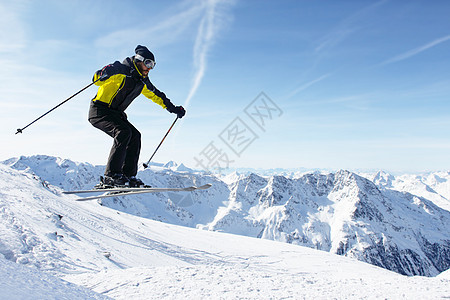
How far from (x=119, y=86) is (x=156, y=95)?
145cm

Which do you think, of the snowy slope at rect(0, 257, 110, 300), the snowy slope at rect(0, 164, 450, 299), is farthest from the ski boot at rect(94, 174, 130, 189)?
the snowy slope at rect(0, 257, 110, 300)

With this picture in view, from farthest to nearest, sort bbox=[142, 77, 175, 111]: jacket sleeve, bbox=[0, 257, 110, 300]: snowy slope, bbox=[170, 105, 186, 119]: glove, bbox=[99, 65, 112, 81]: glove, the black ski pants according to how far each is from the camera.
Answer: bbox=[170, 105, 186, 119]: glove
bbox=[142, 77, 175, 111]: jacket sleeve
the black ski pants
bbox=[99, 65, 112, 81]: glove
bbox=[0, 257, 110, 300]: snowy slope

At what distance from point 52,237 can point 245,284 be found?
9712 millimetres

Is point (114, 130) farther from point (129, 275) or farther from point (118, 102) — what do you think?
point (129, 275)

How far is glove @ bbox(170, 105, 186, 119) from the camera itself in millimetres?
9192

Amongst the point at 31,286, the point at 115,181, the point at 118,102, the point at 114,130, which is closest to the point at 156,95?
the point at 118,102

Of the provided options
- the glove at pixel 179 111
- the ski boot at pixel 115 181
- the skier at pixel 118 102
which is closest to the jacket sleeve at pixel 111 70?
the skier at pixel 118 102

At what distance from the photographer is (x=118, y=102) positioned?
25.0 feet

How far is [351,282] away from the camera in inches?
380

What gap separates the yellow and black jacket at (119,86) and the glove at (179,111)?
1.46 metres

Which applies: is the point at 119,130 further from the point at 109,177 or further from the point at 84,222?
the point at 84,222

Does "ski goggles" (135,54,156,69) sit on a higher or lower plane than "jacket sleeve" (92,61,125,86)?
higher

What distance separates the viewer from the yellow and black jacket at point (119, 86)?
7.25 m

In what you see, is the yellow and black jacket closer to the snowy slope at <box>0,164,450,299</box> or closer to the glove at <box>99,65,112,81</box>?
the glove at <box>99,65,112,81</box>
